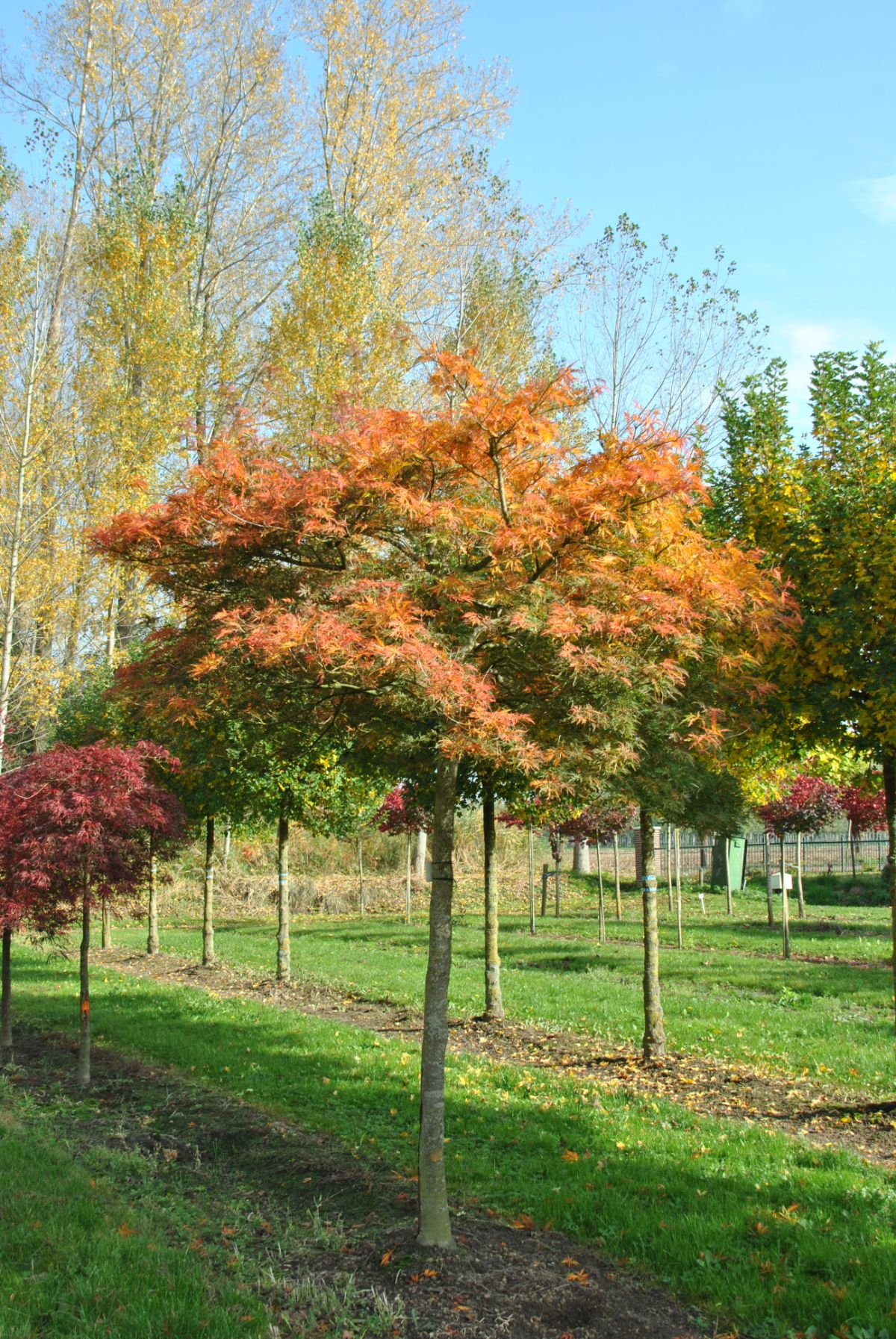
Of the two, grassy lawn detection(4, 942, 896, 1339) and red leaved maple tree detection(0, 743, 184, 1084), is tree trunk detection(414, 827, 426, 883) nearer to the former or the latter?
grassy lawn detection(4, 942, 896, 1339)

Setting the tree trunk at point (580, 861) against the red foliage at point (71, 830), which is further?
the tree trunk at point (580, 861)

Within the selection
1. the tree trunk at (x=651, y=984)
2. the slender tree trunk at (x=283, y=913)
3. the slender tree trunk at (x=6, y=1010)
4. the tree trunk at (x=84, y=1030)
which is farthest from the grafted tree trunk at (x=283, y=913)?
the tree trunk at (x=651, y=984)

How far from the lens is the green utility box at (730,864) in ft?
78.8

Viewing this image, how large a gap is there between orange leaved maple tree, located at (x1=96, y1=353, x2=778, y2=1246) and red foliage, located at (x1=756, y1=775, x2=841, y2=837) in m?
14.4

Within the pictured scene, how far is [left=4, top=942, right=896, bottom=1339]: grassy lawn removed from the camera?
13.6ft

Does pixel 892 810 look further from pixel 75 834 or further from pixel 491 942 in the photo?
pixel 75 834

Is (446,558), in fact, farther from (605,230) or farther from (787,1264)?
(605,230)

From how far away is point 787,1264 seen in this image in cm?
430

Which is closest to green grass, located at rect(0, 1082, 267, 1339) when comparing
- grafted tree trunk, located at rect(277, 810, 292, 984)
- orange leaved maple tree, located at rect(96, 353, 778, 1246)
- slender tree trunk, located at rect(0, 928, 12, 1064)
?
orange leaved maple tree, located at rect(96, 353, 778, 1246)

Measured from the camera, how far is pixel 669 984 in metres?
12.7

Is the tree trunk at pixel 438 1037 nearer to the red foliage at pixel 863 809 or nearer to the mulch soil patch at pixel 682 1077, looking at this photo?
the mulch soil patch at pixel 682 1077

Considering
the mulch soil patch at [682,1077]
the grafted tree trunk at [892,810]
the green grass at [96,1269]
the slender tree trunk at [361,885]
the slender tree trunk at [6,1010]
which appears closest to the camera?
the green grass at [96,1269]

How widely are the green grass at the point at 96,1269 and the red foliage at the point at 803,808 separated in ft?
49.9

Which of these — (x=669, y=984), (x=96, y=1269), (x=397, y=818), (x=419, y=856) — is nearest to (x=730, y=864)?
(x=397, y=818)
